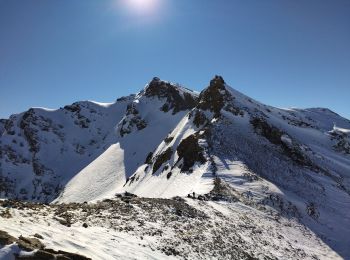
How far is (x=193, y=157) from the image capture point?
45781 mm

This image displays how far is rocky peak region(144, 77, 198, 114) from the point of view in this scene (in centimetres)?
10077

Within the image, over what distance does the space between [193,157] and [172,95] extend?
6450 centimetres

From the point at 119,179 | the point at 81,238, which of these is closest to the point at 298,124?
the point at 119,179

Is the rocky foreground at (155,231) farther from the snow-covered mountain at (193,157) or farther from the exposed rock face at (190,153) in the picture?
the exposed rock face at (190,153)

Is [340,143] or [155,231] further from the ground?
[340,143]

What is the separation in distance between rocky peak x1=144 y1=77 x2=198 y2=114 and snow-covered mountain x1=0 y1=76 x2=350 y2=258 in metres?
0.38

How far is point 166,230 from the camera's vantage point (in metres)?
19.5

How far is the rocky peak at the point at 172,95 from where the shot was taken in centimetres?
10077

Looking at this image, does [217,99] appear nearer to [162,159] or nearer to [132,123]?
[162,159]

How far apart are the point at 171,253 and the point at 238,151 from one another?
1175 inches

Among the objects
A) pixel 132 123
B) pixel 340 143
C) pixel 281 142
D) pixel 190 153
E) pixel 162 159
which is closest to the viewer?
pixel 190 153

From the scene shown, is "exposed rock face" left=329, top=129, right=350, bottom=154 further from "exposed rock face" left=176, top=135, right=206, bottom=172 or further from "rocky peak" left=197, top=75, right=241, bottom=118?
"exposed rock face" left=176, top=135, right=206, bottom=172

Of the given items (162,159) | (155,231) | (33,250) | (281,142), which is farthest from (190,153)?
(33,250)

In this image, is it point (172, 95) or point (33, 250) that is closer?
point (33, 250)
